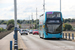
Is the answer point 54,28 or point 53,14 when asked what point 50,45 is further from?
point 53,14

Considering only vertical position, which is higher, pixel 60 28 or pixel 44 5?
pixel 44 5

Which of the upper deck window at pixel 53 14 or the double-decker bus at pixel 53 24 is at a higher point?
the upper deck window at pixel 53 14

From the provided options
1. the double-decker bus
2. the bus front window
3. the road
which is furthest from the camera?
the bus front window

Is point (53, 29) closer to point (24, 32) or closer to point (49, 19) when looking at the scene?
point (49, 19)

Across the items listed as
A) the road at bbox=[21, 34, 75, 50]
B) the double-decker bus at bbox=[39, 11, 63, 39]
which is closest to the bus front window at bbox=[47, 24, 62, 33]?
the double-decker bus at bbox=[39, 11, 63, 39]

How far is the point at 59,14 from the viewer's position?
26.1 meters

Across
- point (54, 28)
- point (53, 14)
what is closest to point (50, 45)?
point (54, 28)

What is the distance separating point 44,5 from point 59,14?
27.2m

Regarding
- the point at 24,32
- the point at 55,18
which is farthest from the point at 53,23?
the point at 24,32

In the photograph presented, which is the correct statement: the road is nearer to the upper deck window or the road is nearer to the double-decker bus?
the double-decker bus

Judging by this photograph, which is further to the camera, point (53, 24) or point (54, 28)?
point (54, 28)

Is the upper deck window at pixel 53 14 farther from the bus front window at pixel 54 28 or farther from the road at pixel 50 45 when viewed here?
the road at pixel 50 45

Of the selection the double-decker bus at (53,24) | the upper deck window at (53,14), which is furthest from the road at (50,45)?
the upper deck window at (53,14)

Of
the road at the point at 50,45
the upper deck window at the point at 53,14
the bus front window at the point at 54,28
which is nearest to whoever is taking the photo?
the road at the point at 50,45
